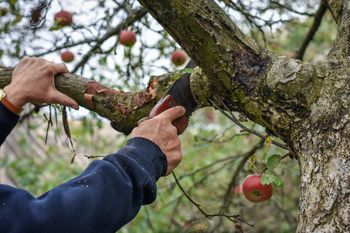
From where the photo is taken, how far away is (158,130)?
5.31 feet

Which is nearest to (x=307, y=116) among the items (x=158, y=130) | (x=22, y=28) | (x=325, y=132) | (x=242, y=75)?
(x=325, y=132)

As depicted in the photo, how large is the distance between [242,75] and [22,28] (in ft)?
5.30

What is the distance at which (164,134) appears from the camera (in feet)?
5.31

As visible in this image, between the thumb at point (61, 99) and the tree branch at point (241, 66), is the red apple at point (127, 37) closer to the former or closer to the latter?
the thumb at point (61, 99)

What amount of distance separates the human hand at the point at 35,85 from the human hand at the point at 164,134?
335mm

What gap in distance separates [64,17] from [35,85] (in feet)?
3.68

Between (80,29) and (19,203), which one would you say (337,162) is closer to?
(19,203)

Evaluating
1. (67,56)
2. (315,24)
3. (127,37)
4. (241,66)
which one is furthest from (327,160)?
(315,24)

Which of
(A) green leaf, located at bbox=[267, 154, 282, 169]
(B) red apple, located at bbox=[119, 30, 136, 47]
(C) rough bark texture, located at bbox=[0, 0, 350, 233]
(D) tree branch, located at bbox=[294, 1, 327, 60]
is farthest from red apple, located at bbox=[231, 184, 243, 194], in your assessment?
(C) rough bark texture, located at bbox=[0, 0, 350, 233]

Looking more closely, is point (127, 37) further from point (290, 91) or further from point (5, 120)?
point (290, 91)

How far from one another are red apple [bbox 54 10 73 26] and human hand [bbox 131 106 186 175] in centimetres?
128

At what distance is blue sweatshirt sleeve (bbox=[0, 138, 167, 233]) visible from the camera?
4.50 feet

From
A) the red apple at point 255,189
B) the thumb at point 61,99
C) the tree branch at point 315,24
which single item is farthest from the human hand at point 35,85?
the tree branch at point 315,24

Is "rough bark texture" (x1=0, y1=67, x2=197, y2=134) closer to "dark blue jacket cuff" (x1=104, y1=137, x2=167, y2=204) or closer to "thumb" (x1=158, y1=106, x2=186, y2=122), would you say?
"thumb" (x1=158, y1=106, x2=186, y2=122)
